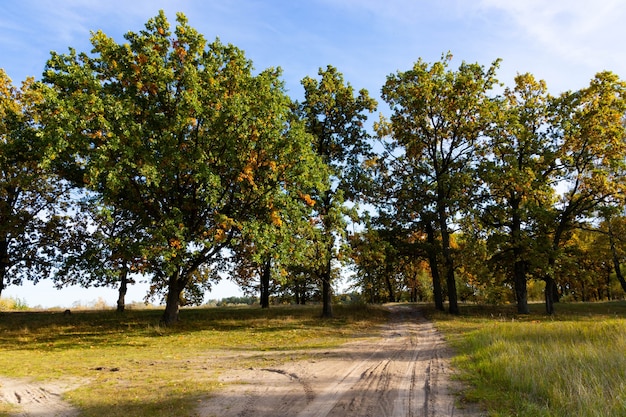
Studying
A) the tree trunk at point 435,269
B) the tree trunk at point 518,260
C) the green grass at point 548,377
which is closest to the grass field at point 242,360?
the green grass at point 548,377

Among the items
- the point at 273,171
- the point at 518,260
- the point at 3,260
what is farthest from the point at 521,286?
the point at 3,260

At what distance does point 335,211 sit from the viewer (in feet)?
74.5

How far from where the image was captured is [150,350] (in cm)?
1323

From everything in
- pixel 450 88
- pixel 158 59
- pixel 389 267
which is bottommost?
pixel 389 267

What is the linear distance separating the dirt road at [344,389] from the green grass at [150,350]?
675 mm

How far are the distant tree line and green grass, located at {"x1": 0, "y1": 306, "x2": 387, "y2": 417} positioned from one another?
260 cm

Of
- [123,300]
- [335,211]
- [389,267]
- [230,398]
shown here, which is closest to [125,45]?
[335,211]

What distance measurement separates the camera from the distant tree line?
16.7 meters

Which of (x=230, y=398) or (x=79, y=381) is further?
(x=79, y=381)

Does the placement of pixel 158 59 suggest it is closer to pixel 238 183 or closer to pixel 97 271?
pixel 238 183

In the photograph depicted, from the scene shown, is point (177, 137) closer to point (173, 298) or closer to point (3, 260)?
point (173, 298)

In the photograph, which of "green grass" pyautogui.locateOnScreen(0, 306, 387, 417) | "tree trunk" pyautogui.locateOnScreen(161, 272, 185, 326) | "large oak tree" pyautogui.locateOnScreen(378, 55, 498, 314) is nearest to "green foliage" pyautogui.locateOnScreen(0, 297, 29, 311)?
"green grass" pyautogui.locateOnScreen(0, 306, 387, 417)

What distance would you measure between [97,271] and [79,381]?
8.45 meters

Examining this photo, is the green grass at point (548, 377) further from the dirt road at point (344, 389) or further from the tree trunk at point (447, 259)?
the tree trunk at point (447, 259)
